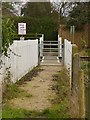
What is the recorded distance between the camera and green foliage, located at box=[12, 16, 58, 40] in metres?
35.3

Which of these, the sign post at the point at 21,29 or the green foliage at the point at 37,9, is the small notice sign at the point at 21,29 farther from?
the green foliage at the point at 37,9

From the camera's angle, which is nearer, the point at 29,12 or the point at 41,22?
the point at 41,22

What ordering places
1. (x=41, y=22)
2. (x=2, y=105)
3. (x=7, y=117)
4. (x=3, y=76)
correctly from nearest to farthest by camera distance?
(x=7, y=117), (x=2, y=105), (x=3, y=76), (x=41, y=22)

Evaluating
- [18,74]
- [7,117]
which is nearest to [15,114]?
[7,117]

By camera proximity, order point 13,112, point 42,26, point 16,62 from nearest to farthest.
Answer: point 13,112 < point 16,62 < point 42,26

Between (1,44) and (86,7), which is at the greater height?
(86,7)

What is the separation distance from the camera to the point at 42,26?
35594mm

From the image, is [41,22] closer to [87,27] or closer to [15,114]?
[87,27]

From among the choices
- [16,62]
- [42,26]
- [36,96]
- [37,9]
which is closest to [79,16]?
[42,26]

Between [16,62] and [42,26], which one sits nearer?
[16,62]

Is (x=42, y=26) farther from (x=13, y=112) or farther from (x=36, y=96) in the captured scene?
(x=13, y=112)

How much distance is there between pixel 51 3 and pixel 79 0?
24.1 feet

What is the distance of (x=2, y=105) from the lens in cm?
802

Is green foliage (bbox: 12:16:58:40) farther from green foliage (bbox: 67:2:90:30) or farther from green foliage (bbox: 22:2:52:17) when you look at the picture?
green foliage (bbox: 22:2:52:17)
